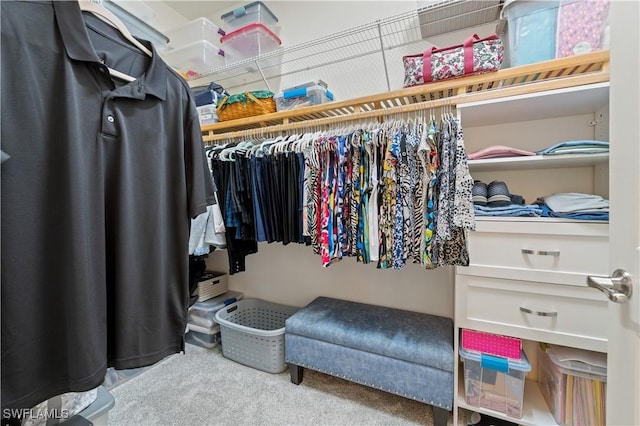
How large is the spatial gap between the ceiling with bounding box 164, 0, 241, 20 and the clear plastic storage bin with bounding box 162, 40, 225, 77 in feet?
1.96

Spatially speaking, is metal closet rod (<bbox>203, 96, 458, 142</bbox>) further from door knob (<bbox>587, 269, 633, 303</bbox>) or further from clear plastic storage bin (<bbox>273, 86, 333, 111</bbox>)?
door knob (<bbox>587, 269, 633, 303</bbox>)

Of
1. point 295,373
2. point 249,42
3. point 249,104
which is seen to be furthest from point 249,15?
point 295,373

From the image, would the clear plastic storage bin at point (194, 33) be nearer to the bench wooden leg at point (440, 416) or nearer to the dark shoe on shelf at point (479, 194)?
the dark shoe on shelf at point (479, 194)

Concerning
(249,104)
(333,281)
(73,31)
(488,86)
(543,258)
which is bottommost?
(333,281)

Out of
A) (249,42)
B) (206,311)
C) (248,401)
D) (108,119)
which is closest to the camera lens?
(108,119)

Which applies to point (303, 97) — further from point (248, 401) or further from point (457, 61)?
point (248, 401)

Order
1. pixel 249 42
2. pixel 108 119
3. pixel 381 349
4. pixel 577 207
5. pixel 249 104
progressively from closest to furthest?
pixel 108 119 → pixel 577 207 → pixel 381 349 → pixel 249 104 → pixel 249 42

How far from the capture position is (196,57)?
2.04m

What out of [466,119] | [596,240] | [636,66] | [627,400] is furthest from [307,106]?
[627,400]

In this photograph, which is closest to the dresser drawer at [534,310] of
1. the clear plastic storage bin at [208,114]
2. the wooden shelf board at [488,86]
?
the wooden shelf board at [488,86]

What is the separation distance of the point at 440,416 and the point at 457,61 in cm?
176

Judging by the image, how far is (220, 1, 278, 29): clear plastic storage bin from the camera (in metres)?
1.89

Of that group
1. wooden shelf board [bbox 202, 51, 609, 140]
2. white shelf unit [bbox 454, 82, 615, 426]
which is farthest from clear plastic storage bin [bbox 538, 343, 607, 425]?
wooden shelf board [bbox 202, 51, 609, 140]

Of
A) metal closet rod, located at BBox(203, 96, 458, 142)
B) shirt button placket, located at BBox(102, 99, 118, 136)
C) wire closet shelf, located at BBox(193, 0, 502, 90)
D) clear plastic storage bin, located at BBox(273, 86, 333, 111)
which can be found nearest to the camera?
shirt button placket, located at BBox(102, 99, 118, 136)
